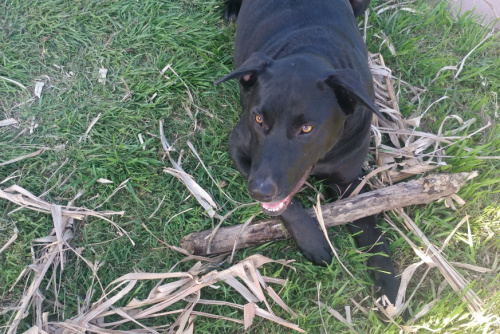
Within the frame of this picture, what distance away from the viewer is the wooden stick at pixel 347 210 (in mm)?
2678

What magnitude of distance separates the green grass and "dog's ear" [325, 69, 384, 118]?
0.93 meters

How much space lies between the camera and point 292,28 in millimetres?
2730

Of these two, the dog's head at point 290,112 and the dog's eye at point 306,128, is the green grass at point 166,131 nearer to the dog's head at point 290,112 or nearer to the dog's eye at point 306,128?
the dog's head at point 290,112

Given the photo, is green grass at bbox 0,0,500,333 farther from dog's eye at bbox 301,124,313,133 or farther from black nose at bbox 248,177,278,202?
dog's eye at bbox 301,124,313,133

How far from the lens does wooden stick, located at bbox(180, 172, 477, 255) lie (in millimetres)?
2678

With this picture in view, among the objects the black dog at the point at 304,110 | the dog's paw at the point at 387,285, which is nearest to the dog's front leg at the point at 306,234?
the black dog at the point at 304,110

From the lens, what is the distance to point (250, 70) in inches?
86.9

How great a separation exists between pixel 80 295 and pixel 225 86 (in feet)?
5.32

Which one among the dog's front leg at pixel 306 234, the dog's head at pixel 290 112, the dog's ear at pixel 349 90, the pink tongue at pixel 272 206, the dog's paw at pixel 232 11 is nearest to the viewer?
the dog's ear at pixel 349 90

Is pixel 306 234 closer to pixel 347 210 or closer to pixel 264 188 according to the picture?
pixel 347 210

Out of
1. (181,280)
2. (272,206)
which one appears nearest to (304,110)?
(272,206)

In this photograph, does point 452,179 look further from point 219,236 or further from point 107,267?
point 107,267

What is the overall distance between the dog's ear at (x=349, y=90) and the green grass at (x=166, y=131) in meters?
0.93

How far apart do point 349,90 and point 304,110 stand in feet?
0.72
